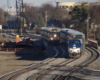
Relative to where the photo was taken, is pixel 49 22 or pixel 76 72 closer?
pixel 76 72

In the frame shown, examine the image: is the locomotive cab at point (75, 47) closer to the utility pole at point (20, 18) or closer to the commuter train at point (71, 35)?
the commuter train at point (71, 35)

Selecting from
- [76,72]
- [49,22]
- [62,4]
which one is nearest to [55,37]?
[76,72]

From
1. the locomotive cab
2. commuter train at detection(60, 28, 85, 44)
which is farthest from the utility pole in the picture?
the locomotive cab

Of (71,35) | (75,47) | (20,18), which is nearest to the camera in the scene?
(75,47)

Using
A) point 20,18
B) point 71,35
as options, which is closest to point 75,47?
point 71,35

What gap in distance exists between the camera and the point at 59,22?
93125 mm

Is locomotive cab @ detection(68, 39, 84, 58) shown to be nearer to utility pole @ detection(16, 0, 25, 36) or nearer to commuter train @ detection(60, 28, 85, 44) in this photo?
commuter train @ detection(60, 28, 85, 44)

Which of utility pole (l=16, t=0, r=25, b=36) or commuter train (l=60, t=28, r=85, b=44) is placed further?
utility pole (l=16, t=0, r=25, b=36)

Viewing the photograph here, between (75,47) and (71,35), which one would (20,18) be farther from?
(75,47)

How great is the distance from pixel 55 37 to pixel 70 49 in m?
14.8

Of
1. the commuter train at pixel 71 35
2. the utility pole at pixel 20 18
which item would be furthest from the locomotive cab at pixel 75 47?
the utility pole at pixel 20 18

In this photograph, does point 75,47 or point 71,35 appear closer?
point 75,47

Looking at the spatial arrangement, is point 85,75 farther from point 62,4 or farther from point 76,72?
point 62,4

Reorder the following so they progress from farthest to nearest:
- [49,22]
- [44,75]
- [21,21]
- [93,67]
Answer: [49,22]
[21,21]
[93,67]
[44,75]
